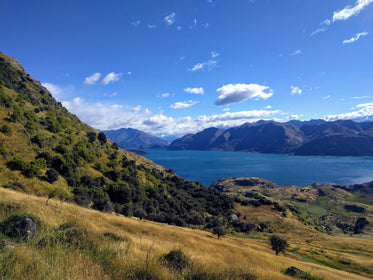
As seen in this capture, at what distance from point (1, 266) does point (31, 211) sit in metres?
5.27

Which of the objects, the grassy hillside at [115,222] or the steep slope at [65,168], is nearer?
the grassy hillside at [115,222]

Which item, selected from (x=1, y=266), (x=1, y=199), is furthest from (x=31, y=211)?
(x=1, y=266)

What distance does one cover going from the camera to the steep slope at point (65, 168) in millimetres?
29000

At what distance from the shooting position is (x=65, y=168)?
3544cm

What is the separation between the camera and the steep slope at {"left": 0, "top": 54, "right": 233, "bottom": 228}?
29000 millimetres

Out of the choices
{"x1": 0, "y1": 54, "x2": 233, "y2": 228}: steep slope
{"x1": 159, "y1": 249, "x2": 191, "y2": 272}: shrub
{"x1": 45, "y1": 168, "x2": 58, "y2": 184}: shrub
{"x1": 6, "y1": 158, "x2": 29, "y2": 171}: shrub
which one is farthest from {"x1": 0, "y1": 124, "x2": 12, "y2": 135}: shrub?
{"x1": 159, "y1": 249, "x2": 191, "y2": 272}: shrub

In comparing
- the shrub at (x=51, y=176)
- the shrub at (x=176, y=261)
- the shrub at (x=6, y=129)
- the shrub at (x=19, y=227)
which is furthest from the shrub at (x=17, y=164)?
the shrub at (x=176, y=261)

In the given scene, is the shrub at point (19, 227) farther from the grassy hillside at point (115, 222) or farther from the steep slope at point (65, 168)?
the steep slope at point (65, 168)

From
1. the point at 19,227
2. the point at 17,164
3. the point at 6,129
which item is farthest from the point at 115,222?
the point at 6,129

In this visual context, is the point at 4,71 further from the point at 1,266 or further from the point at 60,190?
the point at 1,266

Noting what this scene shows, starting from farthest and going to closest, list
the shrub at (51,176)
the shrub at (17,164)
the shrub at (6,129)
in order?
the shrub at (6,129) < the shrub at (51,176) < the shrub at (17,164)

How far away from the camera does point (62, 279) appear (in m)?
4.02

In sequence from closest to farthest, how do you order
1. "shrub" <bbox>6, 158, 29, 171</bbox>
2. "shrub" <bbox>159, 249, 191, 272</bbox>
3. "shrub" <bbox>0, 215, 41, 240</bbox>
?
"shrub" <bbox>159, 249, 191, 272</bbox>
"shrub" <bbox>0, 215, 41, 240</bbox>
"shrub" <bbox>6, 158, 29, 171</bbox>

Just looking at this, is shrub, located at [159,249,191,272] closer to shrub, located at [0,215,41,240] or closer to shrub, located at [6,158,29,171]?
shrub, located at [0,215,41,240]
